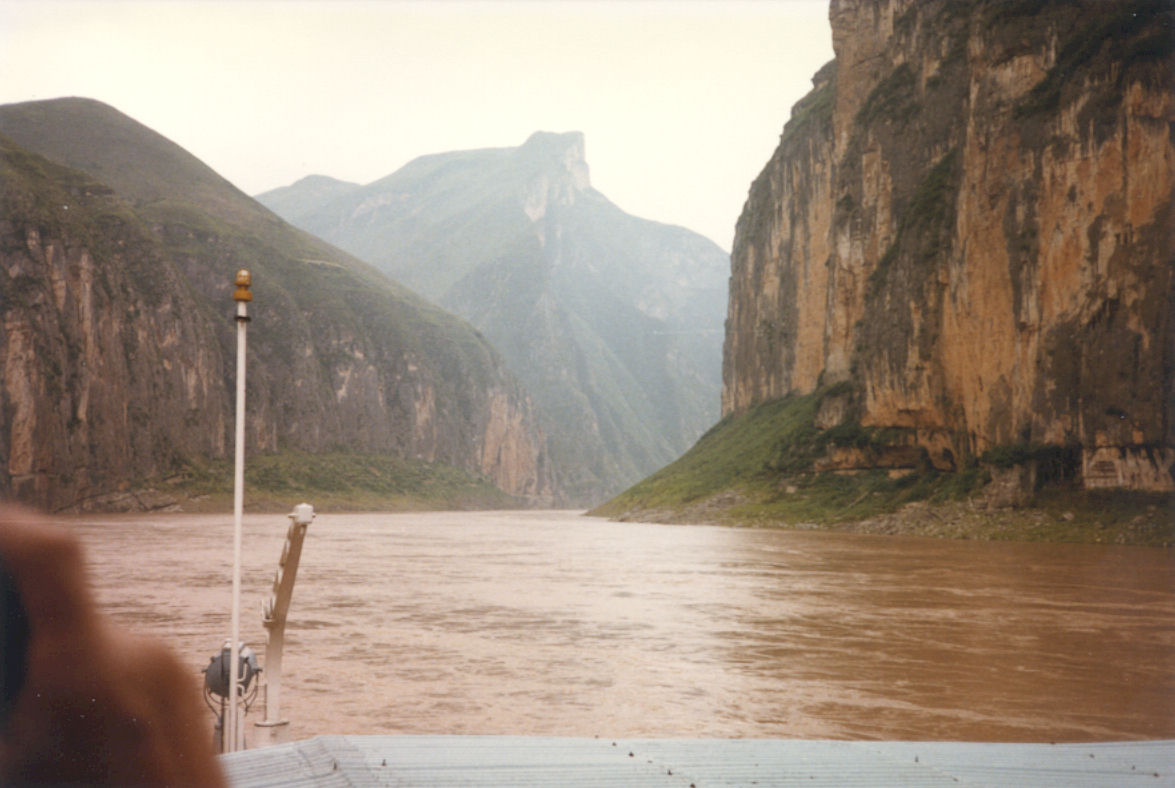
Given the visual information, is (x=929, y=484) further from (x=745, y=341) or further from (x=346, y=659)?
(x=745, y=341)

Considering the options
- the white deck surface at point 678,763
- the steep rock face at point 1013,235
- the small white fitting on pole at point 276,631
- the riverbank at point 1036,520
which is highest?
the steep rock face at point 1013,235

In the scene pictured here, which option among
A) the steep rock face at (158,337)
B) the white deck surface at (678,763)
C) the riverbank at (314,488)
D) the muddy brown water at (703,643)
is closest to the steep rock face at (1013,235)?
the muddy brown water at (703,643)

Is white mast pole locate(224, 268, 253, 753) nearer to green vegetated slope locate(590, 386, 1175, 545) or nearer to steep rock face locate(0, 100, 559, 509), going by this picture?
green vegetated slope locate(590, 386, 1175, 545)

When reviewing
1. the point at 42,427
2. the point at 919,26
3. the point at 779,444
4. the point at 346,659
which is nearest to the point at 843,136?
the point at 919,26

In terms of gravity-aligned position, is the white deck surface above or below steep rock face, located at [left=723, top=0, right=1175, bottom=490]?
below

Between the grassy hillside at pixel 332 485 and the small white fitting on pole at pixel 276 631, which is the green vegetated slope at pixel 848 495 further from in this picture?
the grassy hillside at pixel 332 485

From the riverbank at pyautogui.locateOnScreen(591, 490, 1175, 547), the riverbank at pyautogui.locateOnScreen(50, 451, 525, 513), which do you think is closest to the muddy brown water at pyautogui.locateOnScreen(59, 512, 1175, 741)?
the riverbank at pyautogui.locateOnScreen(591, 490, 1175, 547)
